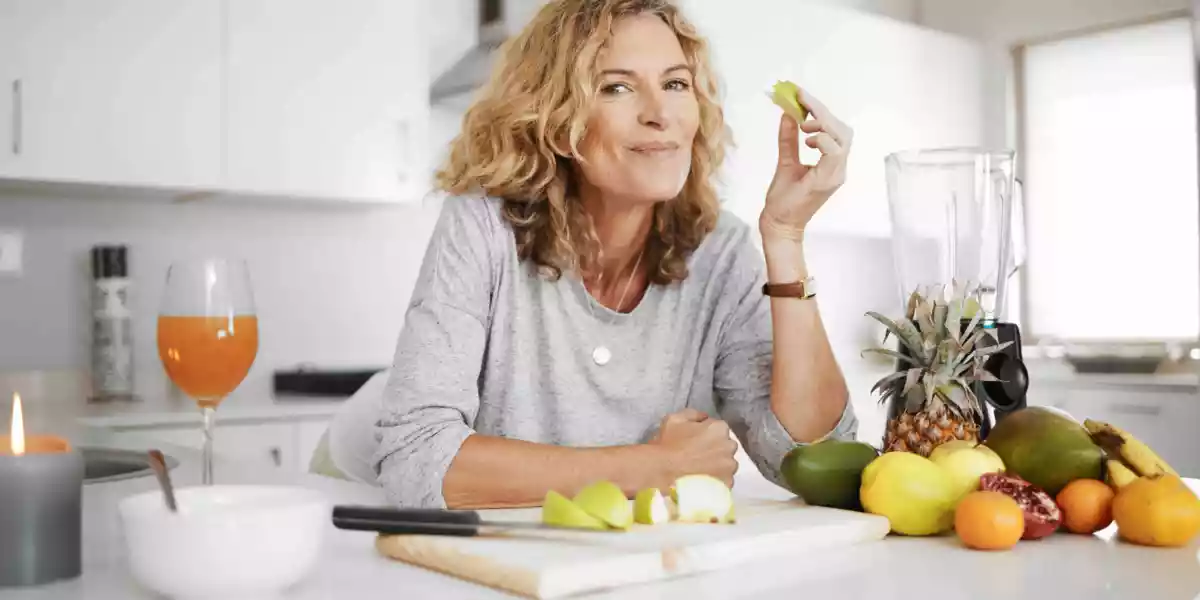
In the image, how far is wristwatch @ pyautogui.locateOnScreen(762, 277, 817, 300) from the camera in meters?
A: 1.31

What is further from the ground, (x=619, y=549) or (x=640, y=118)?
(x=640, y=118)

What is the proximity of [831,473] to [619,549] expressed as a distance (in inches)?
11.5

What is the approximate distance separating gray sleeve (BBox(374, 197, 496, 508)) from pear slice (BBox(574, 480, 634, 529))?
30 centimetres

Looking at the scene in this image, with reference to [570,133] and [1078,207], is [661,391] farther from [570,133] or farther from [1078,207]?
[1078,207]

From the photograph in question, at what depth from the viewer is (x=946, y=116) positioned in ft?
14.3

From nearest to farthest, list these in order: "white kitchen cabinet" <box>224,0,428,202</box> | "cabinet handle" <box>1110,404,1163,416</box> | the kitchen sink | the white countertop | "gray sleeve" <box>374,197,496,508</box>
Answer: "gray sleeve" <box>374,197,496,508</box> < the kitchen sink < the white countertop < "white kitchen cabinet" <box>224,0,428,202</box> < "cabinet handle" <box>1110,404,1163,416</box>

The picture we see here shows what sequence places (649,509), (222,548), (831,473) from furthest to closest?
(831,473) → (649,509) → (222,548)

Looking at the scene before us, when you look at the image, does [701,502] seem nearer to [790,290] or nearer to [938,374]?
[938,374]

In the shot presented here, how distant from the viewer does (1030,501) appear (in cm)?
89

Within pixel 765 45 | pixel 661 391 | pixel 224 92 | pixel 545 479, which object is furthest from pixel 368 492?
pixel 765 45

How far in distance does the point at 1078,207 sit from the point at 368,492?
3.78m

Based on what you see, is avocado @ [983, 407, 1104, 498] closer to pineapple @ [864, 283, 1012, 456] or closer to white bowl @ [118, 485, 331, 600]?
pineapple @ [864, 283, 1012, 456]

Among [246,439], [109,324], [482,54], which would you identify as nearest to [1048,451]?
[246,439]

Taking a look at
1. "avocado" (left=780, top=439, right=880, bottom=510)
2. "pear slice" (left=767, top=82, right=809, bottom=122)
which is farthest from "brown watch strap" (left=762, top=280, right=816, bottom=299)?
"avocado" (left=780, top=439, right=880, bottom=510)
